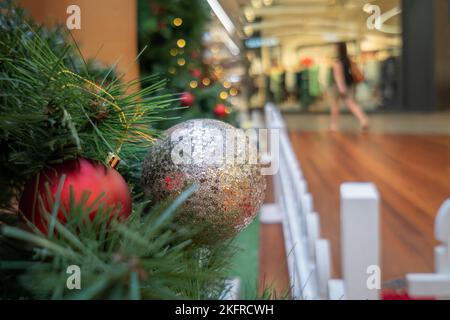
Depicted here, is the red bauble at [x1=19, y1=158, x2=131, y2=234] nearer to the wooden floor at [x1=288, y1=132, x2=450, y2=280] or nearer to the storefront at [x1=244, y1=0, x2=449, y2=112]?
the wooden floor at [x1=288, y1=132, x2=450, y2=280]

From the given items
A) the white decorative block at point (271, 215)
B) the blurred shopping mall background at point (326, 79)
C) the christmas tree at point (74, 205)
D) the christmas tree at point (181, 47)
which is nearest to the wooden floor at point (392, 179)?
the blurred shopping mall background at point (326, 79)

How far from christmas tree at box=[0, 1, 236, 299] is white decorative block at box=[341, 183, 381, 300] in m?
0.59

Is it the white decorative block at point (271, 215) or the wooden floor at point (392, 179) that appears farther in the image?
the white decorative block at point (271, 215)

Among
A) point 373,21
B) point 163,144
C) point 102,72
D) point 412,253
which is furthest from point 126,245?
point 412,253

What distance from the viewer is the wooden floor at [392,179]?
9.66ft

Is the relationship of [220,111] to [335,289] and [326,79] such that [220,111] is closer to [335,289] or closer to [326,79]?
[335,289]

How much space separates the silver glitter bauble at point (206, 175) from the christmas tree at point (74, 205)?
25 millimetres

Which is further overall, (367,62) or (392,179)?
(367,62)

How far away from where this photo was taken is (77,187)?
0.37m

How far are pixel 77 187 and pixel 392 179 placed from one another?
4782 millimetres

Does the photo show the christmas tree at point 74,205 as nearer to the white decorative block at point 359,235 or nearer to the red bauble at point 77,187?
the red bauble at point 77,187

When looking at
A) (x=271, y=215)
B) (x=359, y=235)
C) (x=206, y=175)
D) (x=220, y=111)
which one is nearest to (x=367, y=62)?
(x=271, y=215)

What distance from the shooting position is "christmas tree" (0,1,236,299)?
30 centimetres
